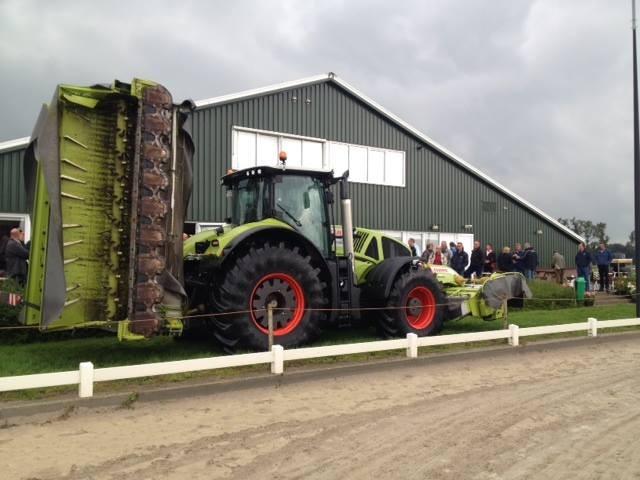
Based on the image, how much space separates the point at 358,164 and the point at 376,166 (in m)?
0.83

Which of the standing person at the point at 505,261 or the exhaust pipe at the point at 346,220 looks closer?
the exhaust pipe at the point at 346,220

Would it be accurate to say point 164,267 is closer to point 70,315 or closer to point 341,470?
point 70,315

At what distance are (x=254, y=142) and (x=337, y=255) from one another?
30.4 ft

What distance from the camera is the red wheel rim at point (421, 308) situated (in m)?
9.48

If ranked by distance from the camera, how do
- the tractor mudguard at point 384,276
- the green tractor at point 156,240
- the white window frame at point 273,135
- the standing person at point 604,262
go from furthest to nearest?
1. the standing person at point 604,262
2. the white window frame at point 273,135
3. the tractor mudguard at point 384,276
4. the green tractor at point 156,240

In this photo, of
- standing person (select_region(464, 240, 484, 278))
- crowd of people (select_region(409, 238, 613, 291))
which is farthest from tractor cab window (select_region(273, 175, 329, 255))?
standing person (select_region(464, 240, 484, 278))

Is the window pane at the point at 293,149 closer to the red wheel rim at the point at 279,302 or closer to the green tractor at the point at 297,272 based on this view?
the green tractor at the point at 297,272

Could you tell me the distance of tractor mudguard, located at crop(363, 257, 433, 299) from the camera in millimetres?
8891

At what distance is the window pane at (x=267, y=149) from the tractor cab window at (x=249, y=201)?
8.51 metres

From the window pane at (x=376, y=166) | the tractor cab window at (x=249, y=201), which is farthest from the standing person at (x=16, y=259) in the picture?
the window pane at (x=376, y=166)

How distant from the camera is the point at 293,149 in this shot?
18078 millimetres

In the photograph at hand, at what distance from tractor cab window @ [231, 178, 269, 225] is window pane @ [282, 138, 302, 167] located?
29.5 ft

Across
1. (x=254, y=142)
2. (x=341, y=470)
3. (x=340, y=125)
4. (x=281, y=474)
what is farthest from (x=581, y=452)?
(x=340, y=125)

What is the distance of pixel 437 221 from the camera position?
21469 mm
